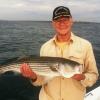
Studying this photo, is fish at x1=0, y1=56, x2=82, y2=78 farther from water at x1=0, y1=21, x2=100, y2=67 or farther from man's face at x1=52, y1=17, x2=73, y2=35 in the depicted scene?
water at x1=0, y1=21, x2=100, y2=67

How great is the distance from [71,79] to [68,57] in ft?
1.25

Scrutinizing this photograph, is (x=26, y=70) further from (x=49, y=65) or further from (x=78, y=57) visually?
(x=78, y=57)

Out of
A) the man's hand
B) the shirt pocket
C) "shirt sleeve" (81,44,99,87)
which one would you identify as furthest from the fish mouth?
"shirt sleeve" (81,44,99,87)

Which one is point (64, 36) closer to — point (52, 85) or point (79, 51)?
point (79, 51)

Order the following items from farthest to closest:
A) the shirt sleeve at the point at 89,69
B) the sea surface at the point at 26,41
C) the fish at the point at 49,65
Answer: the sea surface at the point at 26,41 → the shirt sleeve at the point at 89,69 → the fish at the point at 49,65

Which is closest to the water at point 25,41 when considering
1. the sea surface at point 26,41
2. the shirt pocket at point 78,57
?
the sea surface at point 26,41

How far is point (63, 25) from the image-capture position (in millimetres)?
4879

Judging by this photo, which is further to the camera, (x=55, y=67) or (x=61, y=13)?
(x=61, y=13)

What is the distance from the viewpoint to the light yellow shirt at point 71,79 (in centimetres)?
485

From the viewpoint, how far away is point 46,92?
5.08 meters

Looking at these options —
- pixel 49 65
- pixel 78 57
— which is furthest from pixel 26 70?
pixel 78 57

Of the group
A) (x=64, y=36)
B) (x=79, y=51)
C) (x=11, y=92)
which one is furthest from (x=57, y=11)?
(x=11, y=92)

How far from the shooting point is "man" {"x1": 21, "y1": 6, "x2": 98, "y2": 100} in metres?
4.85

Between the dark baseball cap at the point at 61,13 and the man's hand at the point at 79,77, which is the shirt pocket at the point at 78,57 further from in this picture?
the dark baseball cap at the point at 61,13
